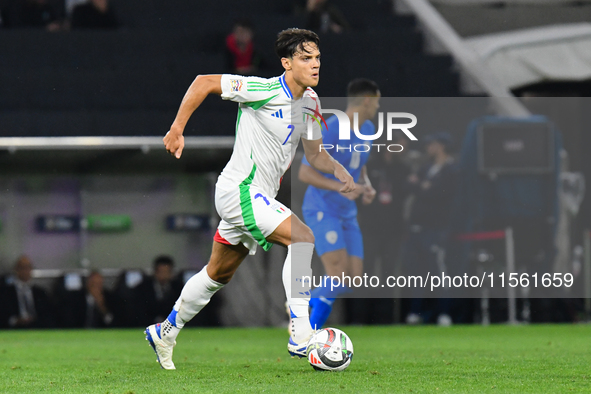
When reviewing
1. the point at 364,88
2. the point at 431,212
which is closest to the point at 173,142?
the point at 364,88

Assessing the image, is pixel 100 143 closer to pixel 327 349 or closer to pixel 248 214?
pixel 248 214

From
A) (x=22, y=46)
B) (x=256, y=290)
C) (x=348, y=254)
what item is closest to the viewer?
(x=348, y=254)

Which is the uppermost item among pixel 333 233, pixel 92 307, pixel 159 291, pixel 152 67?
pixel 152 67

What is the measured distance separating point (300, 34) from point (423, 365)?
199 centimetres

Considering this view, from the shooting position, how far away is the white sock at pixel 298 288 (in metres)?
4.93

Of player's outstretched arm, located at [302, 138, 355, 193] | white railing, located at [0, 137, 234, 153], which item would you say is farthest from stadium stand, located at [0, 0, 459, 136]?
player's outstretched arm, located at [302, 138, 355, 193]

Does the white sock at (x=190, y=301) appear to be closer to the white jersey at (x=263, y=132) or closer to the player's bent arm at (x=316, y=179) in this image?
the white jersey at (x=263, y=132)

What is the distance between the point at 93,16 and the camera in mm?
13539

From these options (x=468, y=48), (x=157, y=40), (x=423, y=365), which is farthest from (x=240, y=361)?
(x=468, y=48)

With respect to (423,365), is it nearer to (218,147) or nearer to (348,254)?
(348,254)

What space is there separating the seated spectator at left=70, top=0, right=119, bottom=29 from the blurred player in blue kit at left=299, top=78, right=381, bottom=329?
7.01m

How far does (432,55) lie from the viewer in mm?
13500

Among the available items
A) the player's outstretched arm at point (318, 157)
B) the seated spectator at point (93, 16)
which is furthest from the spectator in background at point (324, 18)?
the player's outstretched arm at point (318, 157)

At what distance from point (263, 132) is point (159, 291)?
6297mm
